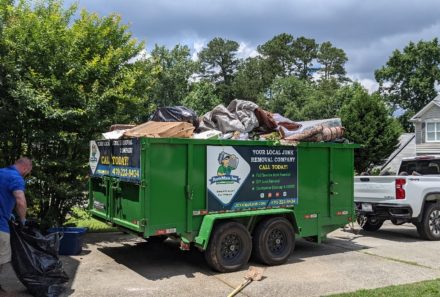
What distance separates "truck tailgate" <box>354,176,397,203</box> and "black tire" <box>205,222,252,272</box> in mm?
4432

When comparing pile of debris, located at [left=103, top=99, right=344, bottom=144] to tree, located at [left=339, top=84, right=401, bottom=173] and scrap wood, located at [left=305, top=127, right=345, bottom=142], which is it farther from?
tree, located at [left=339, top=84, right=401, bottom=173]

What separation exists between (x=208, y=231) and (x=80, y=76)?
422cm

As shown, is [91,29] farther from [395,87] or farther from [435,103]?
[395,87]

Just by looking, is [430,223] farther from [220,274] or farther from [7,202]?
[7,202]

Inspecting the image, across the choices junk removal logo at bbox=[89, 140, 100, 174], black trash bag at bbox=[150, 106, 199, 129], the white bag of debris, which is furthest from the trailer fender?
junk removal logo at bbox=[89, 140, 100, 174]

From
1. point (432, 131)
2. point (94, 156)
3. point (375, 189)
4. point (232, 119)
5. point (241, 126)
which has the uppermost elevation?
point (432, 131)

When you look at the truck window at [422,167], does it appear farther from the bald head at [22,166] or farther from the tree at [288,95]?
the tree at [288,95]

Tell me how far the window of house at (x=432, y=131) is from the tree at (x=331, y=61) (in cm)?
3497

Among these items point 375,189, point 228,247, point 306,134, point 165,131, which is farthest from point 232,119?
point 375,189

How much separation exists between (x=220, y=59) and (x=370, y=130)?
4677 centimetres

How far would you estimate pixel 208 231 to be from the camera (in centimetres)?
724

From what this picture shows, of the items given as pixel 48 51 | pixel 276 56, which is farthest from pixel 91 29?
pixel 276 56

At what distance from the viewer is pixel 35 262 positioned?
6219 millimetres

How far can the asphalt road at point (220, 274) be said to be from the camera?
21.8 ft
